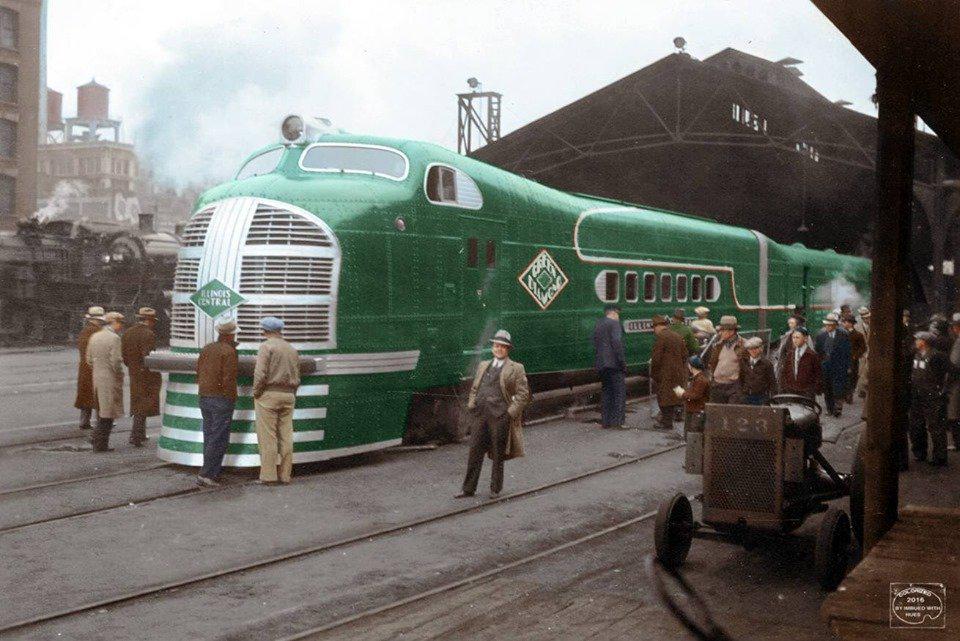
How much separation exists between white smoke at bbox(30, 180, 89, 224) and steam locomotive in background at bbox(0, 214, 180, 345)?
7091mm

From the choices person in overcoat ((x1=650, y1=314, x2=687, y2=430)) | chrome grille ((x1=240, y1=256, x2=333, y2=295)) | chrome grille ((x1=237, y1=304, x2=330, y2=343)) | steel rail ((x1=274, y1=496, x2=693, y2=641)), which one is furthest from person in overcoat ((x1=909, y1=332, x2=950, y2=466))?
chrome grille ((x1=240, y1=256, x2=333, y2=295))

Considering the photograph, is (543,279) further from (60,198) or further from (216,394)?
(60,198)

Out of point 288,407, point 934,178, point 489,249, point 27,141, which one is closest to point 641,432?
point 489,249

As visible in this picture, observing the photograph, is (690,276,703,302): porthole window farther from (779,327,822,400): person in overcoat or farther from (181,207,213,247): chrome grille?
(181,207,213,247): chrome grille

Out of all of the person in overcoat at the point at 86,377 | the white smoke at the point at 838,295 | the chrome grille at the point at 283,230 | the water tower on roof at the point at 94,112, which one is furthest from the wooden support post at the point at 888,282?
the water tower on roof at the point at 94,112

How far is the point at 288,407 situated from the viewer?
11.5m

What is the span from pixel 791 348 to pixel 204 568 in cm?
981

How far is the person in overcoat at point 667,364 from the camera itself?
15.5 m

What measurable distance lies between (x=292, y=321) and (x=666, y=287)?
972cm

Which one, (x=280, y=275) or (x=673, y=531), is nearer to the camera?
(x=673, y=531)

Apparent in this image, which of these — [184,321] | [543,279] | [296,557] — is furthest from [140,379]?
[296,557]

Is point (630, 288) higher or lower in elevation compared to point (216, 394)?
higher

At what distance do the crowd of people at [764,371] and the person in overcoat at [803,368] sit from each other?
0.6 inches

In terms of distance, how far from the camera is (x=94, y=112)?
56.4 metres
